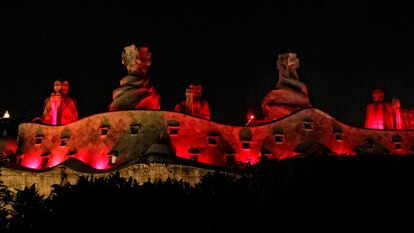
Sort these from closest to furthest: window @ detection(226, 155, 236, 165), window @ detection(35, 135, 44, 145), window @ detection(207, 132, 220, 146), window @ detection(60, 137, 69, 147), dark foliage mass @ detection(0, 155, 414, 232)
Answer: dark foliage mass @ detection(0, 155, 414, 232), window @ detection(226, 155, 236, 165), window @ detection(207, 132, 220, 146), window @ detection(60, 137, 69, 147), window @ detection(35, 135, 44, 145)

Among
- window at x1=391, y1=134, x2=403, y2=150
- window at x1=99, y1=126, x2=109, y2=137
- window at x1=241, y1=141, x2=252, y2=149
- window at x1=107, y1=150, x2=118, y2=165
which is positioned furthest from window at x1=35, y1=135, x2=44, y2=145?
window at x1=391, y1=134, x2=403, y2=150

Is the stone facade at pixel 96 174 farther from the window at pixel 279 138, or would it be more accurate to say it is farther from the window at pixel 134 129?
the window at pixel 279 138

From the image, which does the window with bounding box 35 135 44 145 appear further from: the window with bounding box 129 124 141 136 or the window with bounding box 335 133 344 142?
the window with bounding box 335 133 344 142

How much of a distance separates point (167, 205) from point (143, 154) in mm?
13602

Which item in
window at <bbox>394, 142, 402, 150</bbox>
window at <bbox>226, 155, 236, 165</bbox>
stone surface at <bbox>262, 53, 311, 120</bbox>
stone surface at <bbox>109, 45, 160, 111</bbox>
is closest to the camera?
window at <bbox>226, 155, 236, 165</bbox>

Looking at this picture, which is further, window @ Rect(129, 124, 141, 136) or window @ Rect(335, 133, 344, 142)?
window @ Rect(335, 133, 344, 142)

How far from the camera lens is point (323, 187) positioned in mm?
28859

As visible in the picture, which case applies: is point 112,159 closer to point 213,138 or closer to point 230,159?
point 213,138

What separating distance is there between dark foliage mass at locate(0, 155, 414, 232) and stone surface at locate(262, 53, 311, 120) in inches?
540

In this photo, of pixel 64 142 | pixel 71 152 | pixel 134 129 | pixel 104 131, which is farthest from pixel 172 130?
pixel 64 142

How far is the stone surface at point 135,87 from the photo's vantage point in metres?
42.0

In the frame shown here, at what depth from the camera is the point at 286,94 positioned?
45.0m

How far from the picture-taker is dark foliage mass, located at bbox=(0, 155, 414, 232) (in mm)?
21219

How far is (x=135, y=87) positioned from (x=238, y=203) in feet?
64.9
